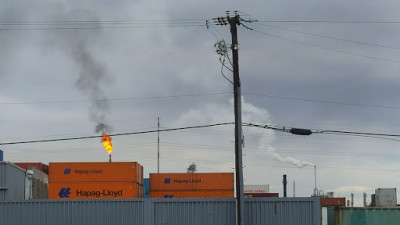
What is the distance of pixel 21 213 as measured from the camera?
80.8 feet

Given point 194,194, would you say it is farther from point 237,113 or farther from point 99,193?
point 237,113

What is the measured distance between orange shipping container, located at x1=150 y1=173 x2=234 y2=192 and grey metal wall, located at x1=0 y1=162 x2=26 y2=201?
48.8ft

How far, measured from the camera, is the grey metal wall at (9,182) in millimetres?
27000

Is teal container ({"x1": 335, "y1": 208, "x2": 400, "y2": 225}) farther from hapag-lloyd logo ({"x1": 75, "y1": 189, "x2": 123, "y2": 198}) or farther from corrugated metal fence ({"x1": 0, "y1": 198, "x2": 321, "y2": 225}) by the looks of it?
hapag-lloyd logo ({"x1": 75, "y1": 189, "x2": 123, "y2": 198})

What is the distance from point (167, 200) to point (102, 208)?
3057 mm

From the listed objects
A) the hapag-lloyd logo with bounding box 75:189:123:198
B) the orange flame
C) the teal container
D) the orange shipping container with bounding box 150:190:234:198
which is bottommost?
the teal container

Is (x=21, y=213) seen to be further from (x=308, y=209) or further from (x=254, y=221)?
(x=308, y=209)

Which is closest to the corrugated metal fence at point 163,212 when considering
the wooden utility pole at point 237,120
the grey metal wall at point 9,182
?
the wooden utility pole at point 237,120

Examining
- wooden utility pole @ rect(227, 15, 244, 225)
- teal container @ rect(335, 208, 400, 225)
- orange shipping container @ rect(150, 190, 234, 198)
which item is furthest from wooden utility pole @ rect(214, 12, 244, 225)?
orange shipping container @ rect(150, 190, 234, 198)

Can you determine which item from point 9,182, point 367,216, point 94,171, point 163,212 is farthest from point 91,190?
point 367,216

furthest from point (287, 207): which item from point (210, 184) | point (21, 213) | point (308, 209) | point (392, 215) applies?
point (210, 184)

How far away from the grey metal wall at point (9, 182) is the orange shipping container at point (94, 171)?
4504mm

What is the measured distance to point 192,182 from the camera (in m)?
43.3

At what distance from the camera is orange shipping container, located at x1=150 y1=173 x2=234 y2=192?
43.1m
